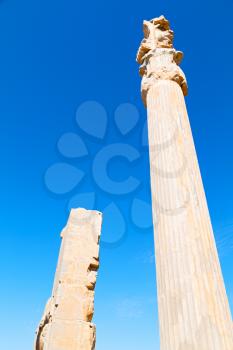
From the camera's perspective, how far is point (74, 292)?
5750 mm

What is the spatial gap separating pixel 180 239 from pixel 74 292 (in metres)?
2.44

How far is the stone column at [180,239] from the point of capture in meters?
4.16

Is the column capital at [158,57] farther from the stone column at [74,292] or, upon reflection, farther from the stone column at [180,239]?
the stone column at [74,292]

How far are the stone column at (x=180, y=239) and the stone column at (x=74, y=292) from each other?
1.72m

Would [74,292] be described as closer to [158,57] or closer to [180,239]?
[180,239]

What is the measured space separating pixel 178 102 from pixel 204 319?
4.99 metres

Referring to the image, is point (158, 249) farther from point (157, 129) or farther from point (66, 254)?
point (157, 129)

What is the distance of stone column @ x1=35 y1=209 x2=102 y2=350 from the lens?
17.1ft

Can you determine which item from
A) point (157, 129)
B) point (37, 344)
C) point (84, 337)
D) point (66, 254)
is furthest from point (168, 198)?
point (37, 344)

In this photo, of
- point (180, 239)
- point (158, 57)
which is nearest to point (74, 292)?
point (180, 239)

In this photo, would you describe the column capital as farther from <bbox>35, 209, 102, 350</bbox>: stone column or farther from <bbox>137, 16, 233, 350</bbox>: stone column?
<bbox>35, 209, 102, 350</bbox>: stone column

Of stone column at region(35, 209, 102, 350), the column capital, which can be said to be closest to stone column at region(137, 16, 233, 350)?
the column capital

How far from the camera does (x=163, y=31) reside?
9.89 m

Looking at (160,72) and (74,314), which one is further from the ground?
(160,72)
